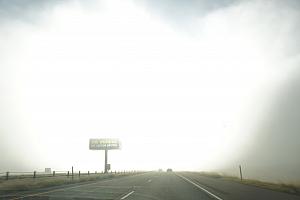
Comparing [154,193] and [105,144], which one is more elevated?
[105,144]

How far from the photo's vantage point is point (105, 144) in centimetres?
10944

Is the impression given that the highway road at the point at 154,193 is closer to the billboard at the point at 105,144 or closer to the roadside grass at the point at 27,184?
the roadside grass at the point at 27,184

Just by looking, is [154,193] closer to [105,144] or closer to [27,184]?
[27,184]

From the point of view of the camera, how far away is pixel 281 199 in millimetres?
13188

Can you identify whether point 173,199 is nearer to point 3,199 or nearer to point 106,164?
point 3,199

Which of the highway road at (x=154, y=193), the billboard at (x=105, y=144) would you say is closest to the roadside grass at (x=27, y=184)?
the highway road at (x=154, y=193)

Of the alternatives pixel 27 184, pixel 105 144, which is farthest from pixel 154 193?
pixel 105 144

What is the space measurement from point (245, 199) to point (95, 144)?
328ft

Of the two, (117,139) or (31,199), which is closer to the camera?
(31,199)

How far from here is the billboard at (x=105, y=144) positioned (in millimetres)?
109125

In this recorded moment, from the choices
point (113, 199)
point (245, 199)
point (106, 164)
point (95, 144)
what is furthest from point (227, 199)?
point (95, 144)

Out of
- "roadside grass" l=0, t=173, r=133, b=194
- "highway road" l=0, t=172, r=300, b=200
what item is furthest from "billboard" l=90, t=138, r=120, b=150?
"highway road" l=0, t=172, r=300, b=200

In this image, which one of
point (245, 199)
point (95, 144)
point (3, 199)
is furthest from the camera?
point (95, 144)

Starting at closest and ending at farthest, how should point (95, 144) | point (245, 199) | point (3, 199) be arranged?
point (3, 199)
point (245, 199)
point (95, 144)
